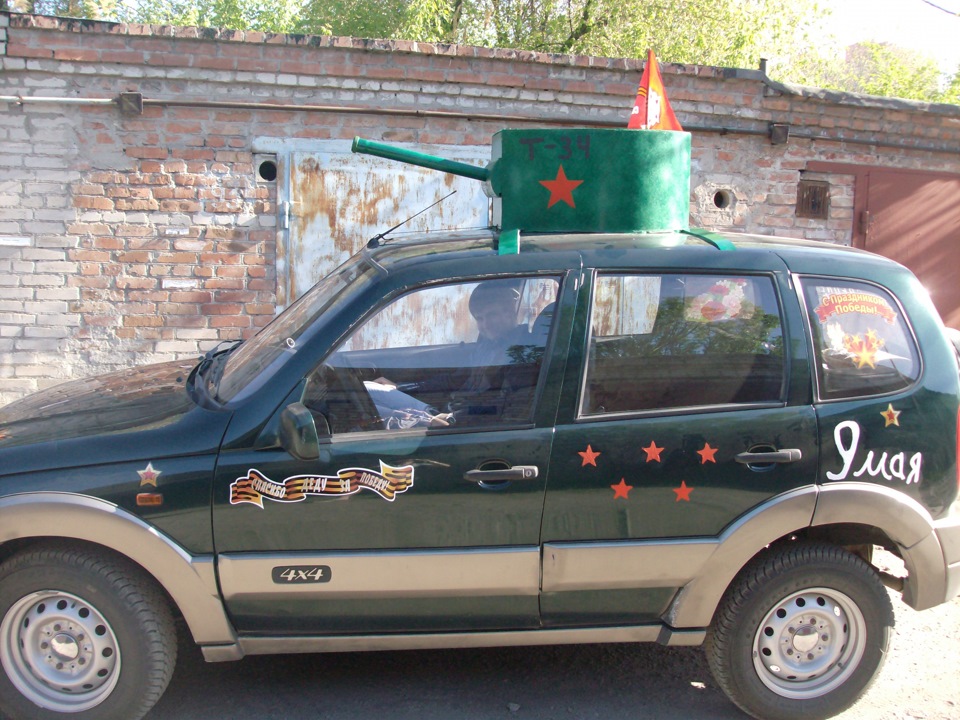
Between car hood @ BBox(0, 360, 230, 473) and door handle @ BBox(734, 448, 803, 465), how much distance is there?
186 centimetres

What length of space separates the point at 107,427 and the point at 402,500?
3.61 ft

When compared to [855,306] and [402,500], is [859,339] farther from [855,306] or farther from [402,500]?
[402,500]

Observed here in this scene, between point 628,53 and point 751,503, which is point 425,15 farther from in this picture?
point 751,503

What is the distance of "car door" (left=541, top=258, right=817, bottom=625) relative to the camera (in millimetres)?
3332

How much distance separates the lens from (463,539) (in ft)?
10.8

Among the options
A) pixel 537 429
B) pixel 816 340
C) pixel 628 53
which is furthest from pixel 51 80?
pixel 628 53

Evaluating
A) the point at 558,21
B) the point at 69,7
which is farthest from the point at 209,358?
the point at 558,21

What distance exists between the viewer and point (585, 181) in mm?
3957

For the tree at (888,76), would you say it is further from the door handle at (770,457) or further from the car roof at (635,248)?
the door handle at (770,457)

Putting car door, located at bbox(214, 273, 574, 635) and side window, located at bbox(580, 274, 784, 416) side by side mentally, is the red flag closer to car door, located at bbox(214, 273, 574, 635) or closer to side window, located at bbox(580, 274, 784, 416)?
side window, located at bbox(580, 274, 784, 416)

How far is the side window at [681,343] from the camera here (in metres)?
3.40

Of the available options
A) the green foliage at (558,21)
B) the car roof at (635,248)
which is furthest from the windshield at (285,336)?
the green foliage at (558,21)

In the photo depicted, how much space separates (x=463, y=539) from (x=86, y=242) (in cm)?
533

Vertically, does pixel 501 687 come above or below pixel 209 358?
below
